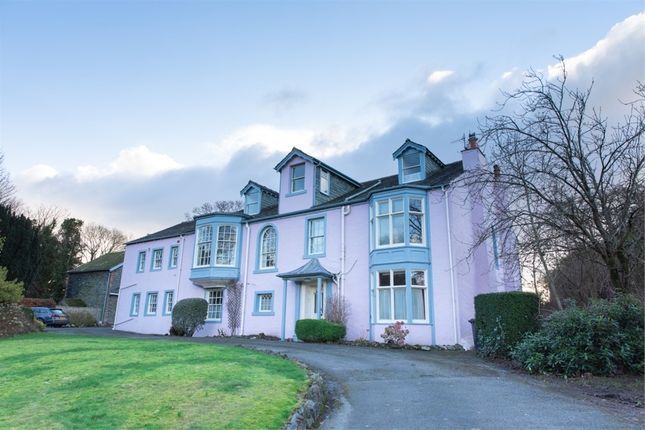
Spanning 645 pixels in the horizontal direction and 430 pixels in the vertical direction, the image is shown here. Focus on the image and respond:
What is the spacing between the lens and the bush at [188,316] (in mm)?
22672

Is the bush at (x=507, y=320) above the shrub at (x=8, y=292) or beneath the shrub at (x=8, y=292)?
beneath

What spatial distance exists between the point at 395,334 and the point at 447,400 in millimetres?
9471

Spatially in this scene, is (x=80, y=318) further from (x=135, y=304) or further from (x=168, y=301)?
(x=168, y=301)

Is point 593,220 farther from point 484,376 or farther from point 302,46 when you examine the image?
point 302,46

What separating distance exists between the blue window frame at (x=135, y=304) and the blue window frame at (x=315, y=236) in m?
14.4

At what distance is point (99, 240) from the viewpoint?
6091 cm

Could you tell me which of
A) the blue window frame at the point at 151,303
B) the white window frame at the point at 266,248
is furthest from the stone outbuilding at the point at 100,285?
the white window frame at the point at 266,248

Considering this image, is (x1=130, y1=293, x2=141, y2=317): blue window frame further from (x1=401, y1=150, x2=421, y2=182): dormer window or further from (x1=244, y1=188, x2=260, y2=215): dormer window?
(x1=401, y1=150, x2=421, y2=182): dormer window

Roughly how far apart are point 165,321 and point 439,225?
18.0 m

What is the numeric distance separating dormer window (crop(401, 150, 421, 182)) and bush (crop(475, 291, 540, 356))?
8944mm

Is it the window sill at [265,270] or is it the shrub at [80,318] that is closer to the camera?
the window sill at [265,270]

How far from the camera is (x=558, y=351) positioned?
33.2 ft

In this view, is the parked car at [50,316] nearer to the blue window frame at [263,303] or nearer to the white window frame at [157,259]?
the white window frame at [157,259]

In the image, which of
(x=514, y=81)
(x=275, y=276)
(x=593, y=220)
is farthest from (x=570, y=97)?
(x=275, y=276)
